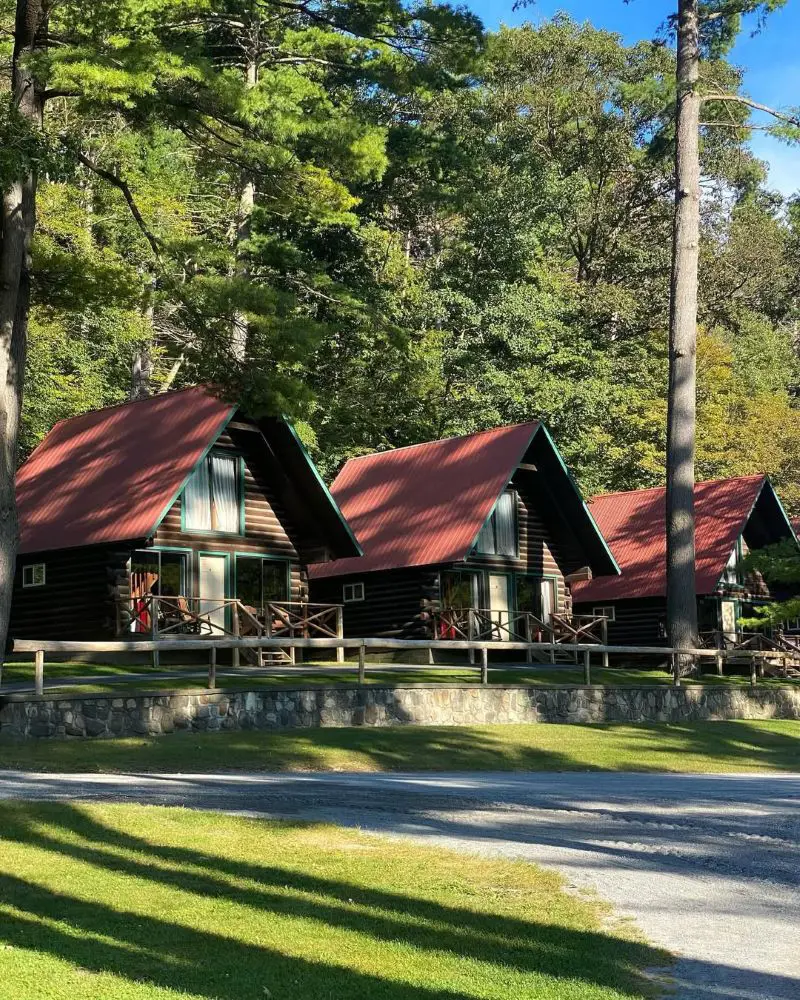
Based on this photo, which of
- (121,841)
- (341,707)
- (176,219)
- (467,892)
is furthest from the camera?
(176,219)

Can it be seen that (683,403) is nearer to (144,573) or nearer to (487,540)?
(487,540)

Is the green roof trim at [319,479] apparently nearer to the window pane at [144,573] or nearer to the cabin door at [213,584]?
the cabin door at [213,584]

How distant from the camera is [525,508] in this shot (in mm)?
44188

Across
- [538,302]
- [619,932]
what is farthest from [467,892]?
[538,302]

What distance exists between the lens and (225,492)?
120 feet

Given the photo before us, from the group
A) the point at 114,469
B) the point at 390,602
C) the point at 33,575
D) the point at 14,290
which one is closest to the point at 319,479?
the point at 114,469

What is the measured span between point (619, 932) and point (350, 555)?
94.3 ft

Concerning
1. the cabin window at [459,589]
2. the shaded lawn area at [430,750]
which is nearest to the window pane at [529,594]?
the cabin window at [459,589]

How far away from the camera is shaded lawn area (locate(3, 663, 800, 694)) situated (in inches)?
987

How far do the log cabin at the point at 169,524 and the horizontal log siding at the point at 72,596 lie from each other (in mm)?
37

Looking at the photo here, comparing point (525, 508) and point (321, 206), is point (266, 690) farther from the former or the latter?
point (525, 508)

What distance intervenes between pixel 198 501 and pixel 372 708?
1161 centimetres

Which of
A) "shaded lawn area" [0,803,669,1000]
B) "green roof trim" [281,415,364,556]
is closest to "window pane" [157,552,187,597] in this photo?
"green roof trim" [281,415,364,556]

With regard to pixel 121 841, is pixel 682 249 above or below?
above
